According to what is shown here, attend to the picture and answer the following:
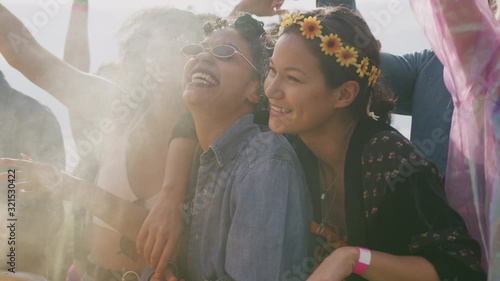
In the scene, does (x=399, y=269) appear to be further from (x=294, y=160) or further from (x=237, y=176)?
(x=237, y=176)

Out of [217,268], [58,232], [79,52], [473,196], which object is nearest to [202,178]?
[217,268]

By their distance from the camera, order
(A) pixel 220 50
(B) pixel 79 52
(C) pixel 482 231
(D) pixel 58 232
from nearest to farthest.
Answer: (C) pixel 482 231 → (A) pixel 220 50 → (D) pixel 58 232 → (B) pixel 79 52

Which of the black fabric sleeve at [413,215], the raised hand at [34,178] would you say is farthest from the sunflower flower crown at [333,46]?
the raised hand at [34,178]

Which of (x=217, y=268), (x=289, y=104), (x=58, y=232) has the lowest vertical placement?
(x=58, y=232)

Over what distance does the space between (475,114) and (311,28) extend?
74 centimetres

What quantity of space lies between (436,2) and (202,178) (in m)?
1.23

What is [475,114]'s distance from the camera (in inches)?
94.2

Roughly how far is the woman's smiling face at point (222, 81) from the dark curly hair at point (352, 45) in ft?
0.73

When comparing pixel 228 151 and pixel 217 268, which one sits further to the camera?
pixel 228 151

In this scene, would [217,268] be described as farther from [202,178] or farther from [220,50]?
[220,50]

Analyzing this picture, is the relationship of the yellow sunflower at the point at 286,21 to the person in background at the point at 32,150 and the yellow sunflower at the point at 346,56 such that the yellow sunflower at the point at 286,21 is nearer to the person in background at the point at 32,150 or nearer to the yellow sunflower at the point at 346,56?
the yellow sunflower at the point at 346,56

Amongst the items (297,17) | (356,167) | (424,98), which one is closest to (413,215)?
(356,167)

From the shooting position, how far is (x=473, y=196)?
2.40 m

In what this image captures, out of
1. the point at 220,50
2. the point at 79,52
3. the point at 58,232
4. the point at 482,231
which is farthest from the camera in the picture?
the point at 79,52
